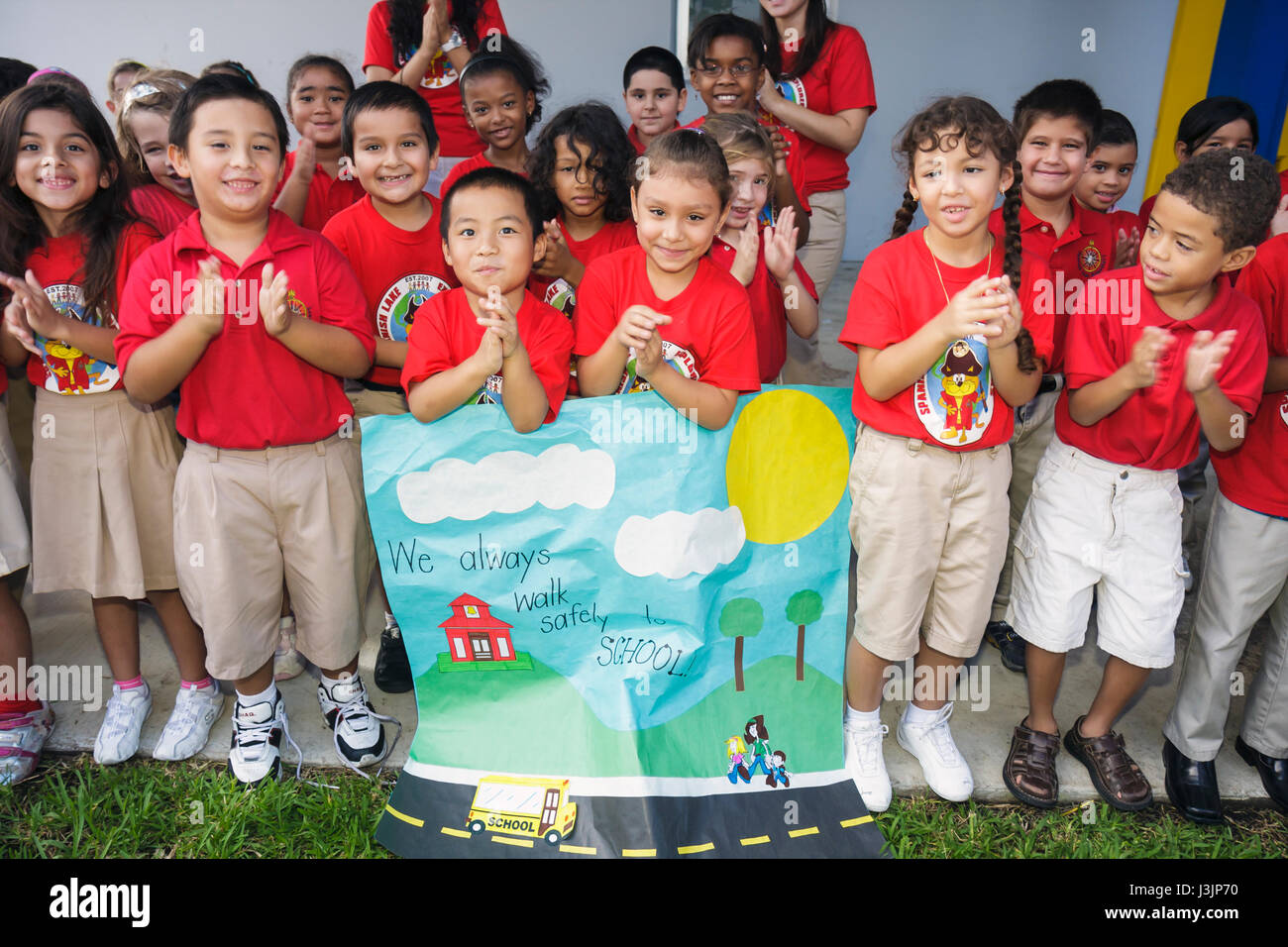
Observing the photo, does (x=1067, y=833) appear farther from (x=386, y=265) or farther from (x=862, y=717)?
(x=386, y=265)

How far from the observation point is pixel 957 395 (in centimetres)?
232

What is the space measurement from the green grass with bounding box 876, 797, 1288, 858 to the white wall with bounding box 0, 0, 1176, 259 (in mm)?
5522

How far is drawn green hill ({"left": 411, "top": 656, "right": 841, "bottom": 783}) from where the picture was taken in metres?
2.40

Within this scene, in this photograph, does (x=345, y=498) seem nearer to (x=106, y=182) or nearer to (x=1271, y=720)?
(x=106, y=182)

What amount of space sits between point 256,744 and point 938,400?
2.05 m

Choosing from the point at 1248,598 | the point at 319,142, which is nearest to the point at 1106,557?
the point at 1248,598

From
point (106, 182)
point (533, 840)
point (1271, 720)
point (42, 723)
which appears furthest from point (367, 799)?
point (1271, 720)

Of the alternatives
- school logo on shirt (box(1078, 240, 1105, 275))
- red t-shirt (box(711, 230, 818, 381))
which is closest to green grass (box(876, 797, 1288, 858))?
red t-shirt (box(711, 230, 818, 381))

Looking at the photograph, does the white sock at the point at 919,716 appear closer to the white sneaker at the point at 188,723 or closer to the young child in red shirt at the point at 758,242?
the young child in red shirt at the point at 758,242

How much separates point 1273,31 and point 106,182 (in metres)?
7.13

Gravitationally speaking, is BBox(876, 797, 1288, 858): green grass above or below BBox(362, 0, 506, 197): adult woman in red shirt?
below

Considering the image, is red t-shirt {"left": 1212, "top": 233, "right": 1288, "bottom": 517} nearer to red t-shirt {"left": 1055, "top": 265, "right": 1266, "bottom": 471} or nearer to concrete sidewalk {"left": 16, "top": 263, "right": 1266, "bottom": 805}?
red t-shirt {"left": 1055, "top": 265, "right": 1266, "bottom": 471}

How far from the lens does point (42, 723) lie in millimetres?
2709

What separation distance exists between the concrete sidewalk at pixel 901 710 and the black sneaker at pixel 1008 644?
1.2 inches
